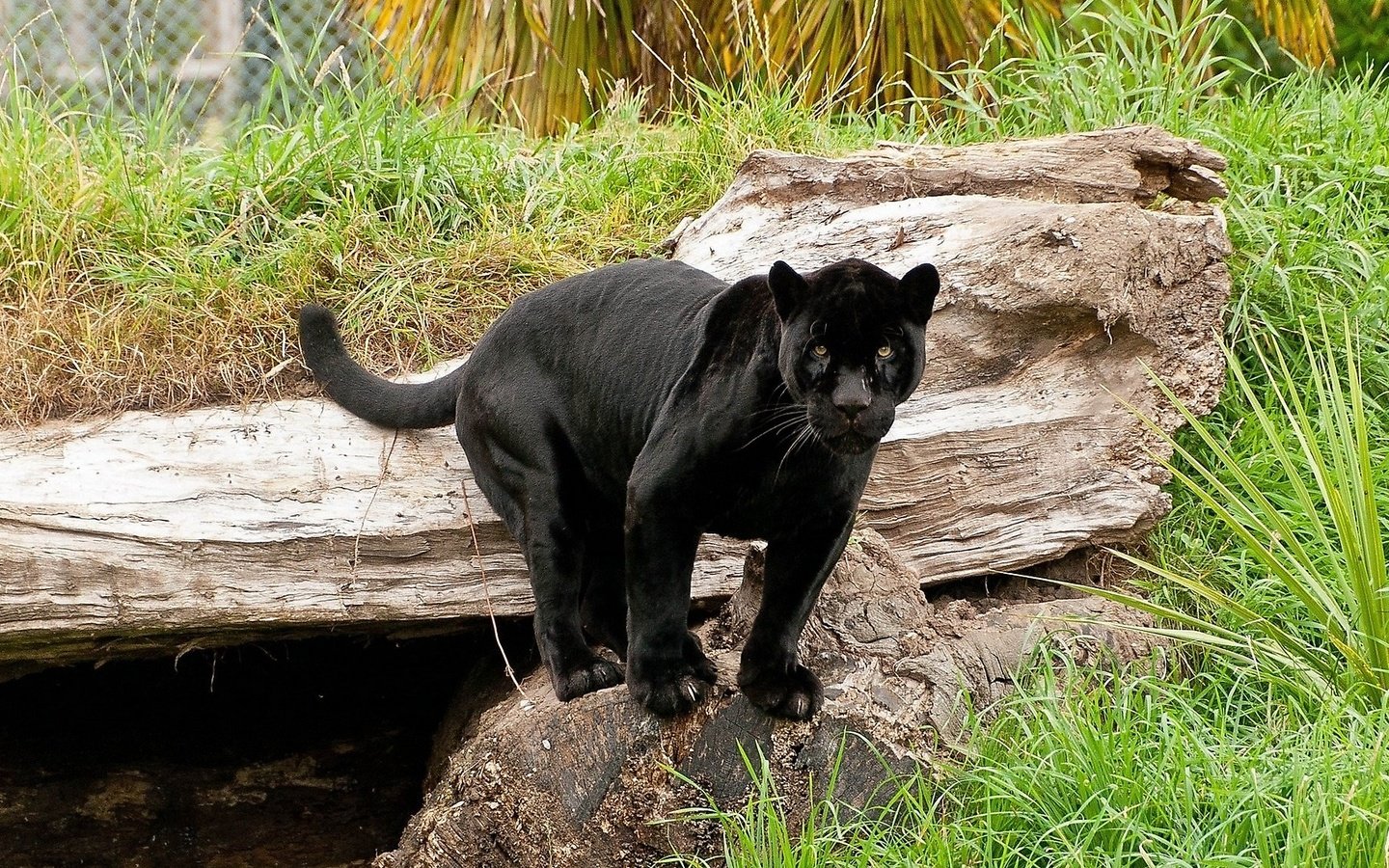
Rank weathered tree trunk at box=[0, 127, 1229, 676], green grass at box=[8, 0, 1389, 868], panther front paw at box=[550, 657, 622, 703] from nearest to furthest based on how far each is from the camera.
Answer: green grass at box=[8, 0, 1389, 868], panther front paw at box=[550, 657, 622, 703], weathered tree trunk at box=[0, 127, 1229, 676]

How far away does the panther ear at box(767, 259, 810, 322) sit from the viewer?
2.75m

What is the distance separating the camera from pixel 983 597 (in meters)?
4.20

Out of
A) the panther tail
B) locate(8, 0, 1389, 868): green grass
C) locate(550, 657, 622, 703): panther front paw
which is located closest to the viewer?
locate(8, 0, 1389, 868): green grass

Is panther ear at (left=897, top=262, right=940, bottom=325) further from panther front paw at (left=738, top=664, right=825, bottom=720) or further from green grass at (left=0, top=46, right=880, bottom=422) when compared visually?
green grass at (left=0, top=46, right=880, bottom=422)

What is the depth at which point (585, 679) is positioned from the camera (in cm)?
337

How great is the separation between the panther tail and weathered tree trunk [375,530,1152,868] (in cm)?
89

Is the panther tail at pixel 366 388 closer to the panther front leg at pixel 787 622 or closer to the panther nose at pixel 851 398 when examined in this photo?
the panther front leg at pixel 787 622

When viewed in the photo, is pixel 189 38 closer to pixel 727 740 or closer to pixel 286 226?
pixel 286 226

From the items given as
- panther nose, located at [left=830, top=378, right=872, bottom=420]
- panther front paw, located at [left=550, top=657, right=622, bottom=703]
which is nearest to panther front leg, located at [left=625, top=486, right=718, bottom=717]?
panther front paw, located at [left=550, top=657, right=622, bottom=703]

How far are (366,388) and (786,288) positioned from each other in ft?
5.42

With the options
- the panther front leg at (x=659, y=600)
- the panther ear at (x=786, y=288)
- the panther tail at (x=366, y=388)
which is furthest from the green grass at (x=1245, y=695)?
the panther tail at (x=366, y=388)

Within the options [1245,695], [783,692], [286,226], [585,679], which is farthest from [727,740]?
[286,226]

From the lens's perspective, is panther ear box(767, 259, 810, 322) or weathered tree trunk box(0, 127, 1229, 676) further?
weathered tree trunk box(0, 127, 1229, 676)

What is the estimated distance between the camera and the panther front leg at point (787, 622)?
3043mm
